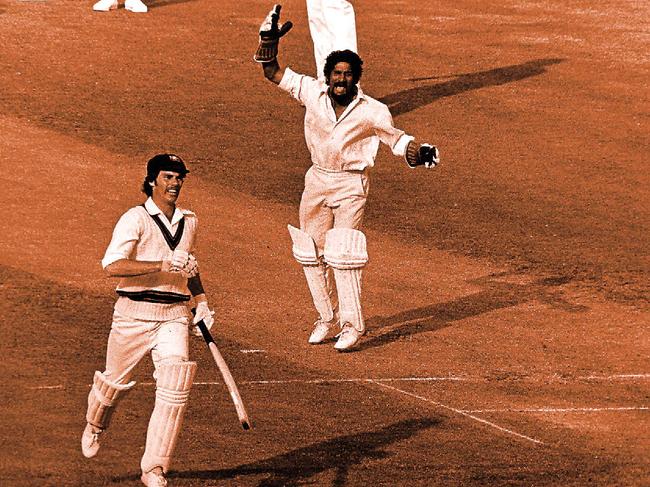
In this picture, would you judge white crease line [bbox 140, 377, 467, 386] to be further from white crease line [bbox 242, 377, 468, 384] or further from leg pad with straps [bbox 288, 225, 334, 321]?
leg pad with straps [bbox 288, 225, 334, 321]

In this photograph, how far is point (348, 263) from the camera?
16.4 meters

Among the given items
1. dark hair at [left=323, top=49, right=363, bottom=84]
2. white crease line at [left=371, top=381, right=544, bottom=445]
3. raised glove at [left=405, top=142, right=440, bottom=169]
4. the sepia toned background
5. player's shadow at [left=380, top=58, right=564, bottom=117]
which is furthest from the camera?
player's shadow at [left=380, top=58, right=564, bottom=117]

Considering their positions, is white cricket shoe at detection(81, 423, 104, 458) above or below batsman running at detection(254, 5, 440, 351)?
below

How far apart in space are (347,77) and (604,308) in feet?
14.4

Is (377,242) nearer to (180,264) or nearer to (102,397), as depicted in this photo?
(102,397)

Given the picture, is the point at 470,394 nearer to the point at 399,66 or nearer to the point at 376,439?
the point at 376,439

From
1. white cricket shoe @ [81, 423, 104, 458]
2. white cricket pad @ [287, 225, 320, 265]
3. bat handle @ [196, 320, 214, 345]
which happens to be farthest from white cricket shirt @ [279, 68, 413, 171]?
white cricket shoe @ [81, 423, 104, 458]

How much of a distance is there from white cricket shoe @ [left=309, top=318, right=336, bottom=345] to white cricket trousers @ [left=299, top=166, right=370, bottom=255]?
3.20 ft

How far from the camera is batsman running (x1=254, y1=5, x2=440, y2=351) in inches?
638

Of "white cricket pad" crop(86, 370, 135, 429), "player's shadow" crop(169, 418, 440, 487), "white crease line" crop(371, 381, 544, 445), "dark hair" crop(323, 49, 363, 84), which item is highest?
"dark hair" crop(323, 49, 363, 84)

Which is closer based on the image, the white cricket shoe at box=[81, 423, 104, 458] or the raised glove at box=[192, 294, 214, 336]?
the raised glove at box=[192, 294, 214, 336]

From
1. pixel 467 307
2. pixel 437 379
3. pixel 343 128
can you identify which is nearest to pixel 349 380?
pixel 437 379

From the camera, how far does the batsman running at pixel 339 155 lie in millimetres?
16203

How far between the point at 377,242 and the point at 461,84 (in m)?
7.15
